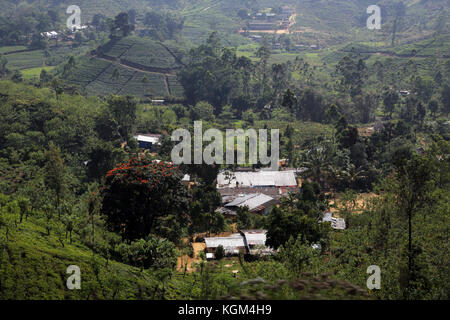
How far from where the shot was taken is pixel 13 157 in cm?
3719

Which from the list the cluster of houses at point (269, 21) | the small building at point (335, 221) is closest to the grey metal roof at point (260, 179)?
the small building at point (335, 221)

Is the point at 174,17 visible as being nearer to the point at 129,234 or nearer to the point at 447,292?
the point at 129,234

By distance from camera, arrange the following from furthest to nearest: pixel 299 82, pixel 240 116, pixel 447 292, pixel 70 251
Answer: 1. pixel 299 82
2. pixel 240 116
3. pixel 70 251
4. pixel 447 292

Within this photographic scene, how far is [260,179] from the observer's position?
40469mm

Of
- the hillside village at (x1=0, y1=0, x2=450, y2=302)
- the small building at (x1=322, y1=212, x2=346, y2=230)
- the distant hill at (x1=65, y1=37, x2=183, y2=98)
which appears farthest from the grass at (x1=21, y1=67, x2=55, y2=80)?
the small building at (x1=322, y1=212, x2=346, y2=230)

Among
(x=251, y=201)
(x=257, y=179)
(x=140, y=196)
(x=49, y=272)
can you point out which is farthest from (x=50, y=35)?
(x=49, y=272)

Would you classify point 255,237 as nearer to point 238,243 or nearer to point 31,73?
point 238,243

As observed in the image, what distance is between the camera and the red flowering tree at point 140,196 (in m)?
22.2

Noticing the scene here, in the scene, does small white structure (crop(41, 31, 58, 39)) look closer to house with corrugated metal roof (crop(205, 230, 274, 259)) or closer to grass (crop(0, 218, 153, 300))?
house with corrugated metal roof (crop(205, 230, 274, 259))

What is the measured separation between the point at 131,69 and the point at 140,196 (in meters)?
61.7

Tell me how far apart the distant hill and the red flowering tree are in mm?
49984

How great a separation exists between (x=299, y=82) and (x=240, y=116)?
13336 millimetres
